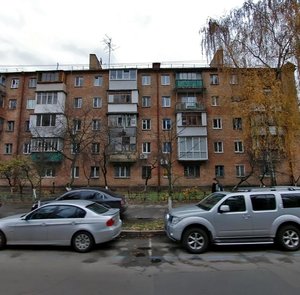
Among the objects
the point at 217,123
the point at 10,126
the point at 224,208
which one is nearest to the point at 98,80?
the point at 10,126

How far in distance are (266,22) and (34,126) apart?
88.7ft

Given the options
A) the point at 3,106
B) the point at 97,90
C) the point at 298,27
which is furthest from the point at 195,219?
the point at 3,106

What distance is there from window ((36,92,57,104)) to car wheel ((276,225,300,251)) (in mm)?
30851

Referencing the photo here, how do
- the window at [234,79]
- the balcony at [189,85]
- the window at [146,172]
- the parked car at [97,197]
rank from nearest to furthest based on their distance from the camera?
1. the parked car at [97,197]
2. the window at [234,79]
3. the window at [146,172]
4. the balcony at [189,85]

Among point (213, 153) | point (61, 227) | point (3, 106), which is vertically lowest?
point (61, 227)

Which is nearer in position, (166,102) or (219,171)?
(219,171)

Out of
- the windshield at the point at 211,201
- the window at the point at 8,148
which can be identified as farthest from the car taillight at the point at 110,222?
the window at the point at 8,148

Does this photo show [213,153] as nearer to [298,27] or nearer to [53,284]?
[298,27]

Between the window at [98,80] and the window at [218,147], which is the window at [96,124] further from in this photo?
the window at [218,147]

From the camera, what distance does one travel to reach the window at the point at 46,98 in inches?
1340

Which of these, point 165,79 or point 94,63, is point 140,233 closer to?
point 165,79

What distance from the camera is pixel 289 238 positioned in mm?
8023

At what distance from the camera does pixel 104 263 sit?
22.9 feet

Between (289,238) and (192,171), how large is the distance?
81.1ft
